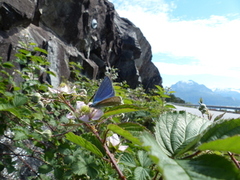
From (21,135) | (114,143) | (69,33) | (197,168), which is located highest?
(69,33)

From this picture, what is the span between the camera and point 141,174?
1.99ft

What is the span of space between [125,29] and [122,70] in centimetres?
441

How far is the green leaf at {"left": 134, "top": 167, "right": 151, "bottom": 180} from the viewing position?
1.93 ft

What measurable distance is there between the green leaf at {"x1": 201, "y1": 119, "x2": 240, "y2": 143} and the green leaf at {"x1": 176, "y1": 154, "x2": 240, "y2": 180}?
5cm

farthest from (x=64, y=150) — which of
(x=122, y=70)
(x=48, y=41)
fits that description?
(x=122, y=70)

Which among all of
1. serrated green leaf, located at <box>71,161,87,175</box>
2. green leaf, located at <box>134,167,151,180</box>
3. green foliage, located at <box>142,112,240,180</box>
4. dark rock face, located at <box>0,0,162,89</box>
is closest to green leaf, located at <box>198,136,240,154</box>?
green foliage, located at <box>142,112,240,180</box>

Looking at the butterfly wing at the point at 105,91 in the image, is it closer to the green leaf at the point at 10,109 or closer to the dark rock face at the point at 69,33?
the green leaf at the point at 10,109

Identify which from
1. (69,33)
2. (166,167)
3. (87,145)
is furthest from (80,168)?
(69,33)

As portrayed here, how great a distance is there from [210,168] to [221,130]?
0.29 ft

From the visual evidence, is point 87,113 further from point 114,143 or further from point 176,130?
point 176,130

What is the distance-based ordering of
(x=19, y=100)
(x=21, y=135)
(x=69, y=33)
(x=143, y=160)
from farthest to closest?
(x=69, y=33), (x=21, y=135), (x=19, y=100), (x=143, y=160)

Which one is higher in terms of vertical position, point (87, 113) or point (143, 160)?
point (87, 113)

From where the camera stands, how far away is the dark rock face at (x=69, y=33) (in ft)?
11.6

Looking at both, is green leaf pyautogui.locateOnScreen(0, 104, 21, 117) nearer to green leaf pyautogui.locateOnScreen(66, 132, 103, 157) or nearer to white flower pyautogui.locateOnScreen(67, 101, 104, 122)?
white flower pyautogui.locateOnScreen(67, 101, 104, 122)
